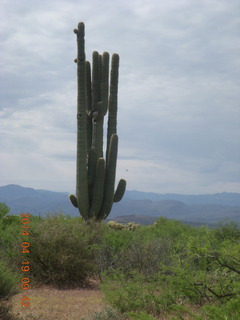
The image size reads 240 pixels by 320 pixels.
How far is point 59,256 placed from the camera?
1084 cm

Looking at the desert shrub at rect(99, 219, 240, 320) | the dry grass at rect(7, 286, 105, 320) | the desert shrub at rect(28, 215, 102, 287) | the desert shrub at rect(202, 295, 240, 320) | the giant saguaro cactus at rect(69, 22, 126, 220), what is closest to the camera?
the desert shrub at rect(202, 295, 240, 320)

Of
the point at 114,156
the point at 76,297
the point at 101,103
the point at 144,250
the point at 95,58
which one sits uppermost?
the point at 95,58

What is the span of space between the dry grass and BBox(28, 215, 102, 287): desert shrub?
509 mm

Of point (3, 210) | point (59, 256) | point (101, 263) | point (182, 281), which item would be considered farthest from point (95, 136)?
point (182, 281)

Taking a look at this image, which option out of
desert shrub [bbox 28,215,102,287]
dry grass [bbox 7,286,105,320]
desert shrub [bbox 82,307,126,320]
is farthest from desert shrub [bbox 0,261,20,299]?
desert shrub [bbox 28,215,102,287]

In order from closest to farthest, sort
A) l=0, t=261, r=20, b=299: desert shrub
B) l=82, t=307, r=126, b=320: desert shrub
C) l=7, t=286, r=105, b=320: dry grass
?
1. l=0, t=261, r=20, b=299: desert shrub
2. l=82, t=307, r=126, b=320: desert shrub
3. l=7, t=286, r=105, b=320: dry grass

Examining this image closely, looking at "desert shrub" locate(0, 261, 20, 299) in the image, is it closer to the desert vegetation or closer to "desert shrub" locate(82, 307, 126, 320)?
the desert vegetation

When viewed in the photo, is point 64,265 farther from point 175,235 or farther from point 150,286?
point 175,235

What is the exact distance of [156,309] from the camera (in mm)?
8023

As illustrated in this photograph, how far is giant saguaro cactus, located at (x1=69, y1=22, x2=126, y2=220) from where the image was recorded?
1775cm

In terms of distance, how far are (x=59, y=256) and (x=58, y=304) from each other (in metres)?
2.07

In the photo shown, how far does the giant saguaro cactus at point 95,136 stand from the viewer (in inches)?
699

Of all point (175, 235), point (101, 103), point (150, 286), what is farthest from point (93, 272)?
point (101, 103)

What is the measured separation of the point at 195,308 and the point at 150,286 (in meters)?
1.05
